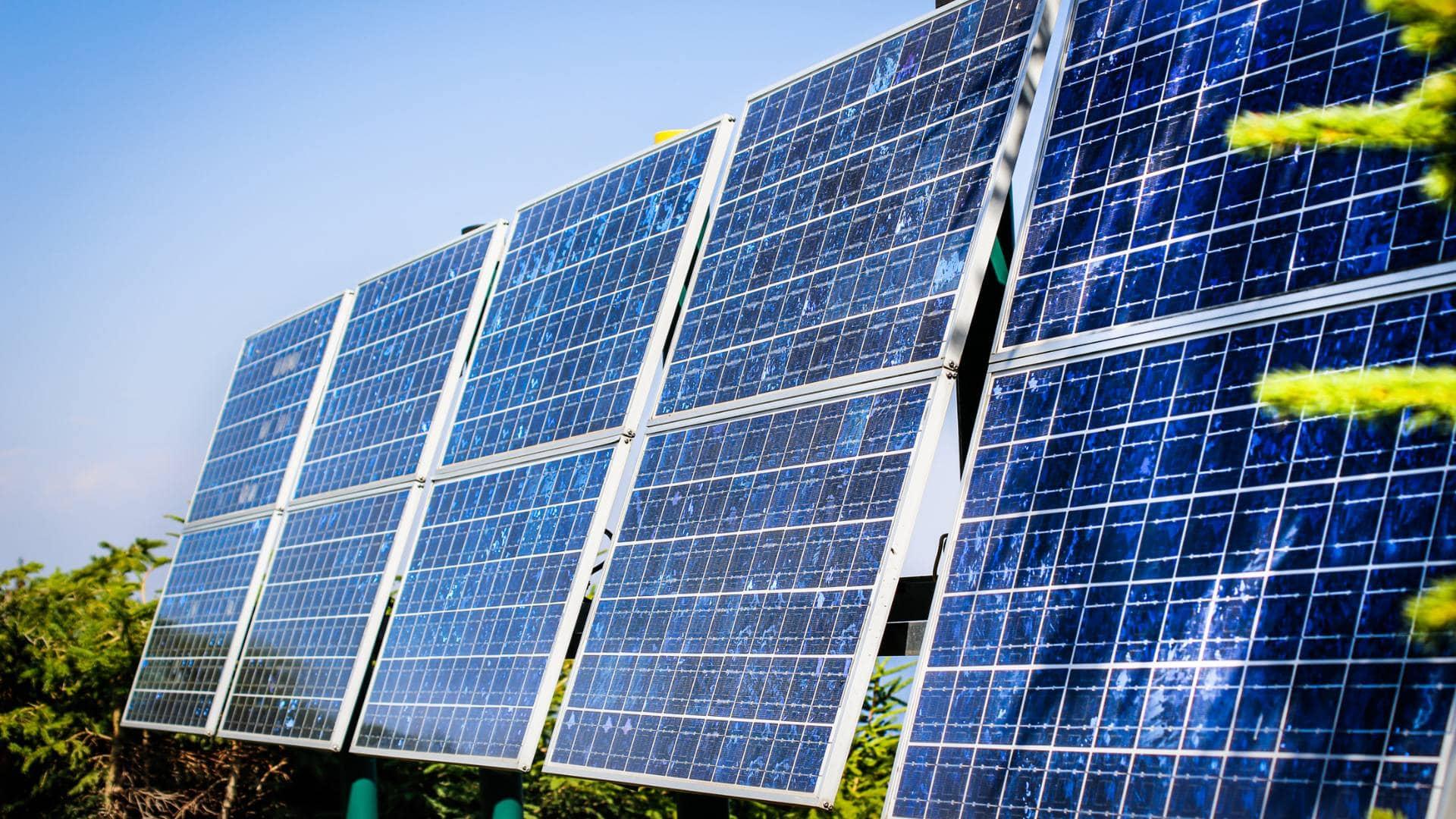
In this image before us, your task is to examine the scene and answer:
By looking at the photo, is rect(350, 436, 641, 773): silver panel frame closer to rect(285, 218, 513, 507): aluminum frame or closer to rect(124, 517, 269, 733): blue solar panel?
rect(285, 218, 513, 507): aluminum frame

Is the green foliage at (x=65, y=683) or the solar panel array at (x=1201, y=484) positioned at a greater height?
the solar panel array at (x=1201, y=484)

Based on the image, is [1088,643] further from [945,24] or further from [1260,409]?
[945,24]

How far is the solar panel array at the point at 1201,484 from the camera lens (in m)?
6.83

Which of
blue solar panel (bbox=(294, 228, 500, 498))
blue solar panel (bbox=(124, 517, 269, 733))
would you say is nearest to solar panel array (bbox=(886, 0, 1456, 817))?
blue solar panel (bbox=(294, 228, 500, 498))

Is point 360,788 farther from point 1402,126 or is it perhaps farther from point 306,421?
point 1402,126

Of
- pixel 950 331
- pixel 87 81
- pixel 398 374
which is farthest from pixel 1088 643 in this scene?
pixel 87 81

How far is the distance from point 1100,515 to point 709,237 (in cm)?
609

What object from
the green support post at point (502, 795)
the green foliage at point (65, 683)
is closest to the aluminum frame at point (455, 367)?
the green support post at point (502, 795)

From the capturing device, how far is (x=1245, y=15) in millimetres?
Answer: 9422

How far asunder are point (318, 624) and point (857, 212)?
8534mm

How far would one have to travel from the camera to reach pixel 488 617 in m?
13.2

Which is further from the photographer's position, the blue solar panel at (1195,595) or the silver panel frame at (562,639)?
the silver panel frame at (562,639)

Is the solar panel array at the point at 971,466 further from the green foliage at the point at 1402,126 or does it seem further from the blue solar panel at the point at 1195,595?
the green foliage at the point at 1402,126

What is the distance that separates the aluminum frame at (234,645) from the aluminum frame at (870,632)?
8.46 metres
